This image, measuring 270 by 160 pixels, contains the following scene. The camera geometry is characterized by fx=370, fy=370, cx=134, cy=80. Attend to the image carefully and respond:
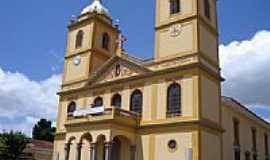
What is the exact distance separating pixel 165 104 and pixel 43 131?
44.2 m

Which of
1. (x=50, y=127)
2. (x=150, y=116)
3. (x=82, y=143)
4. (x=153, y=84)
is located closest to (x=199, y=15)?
(x=153, y=84)

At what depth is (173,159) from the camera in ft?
76.7

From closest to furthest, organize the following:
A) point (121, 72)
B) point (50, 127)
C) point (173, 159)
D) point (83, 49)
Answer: point (173, 159), point (121, 72), point (83, 49), point (50, 127)

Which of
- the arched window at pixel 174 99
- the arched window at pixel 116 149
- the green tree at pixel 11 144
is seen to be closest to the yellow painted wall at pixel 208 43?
the arched window at pixel 174 99

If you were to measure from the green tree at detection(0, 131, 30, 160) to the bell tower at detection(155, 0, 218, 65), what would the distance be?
728 inches

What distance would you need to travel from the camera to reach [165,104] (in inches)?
982

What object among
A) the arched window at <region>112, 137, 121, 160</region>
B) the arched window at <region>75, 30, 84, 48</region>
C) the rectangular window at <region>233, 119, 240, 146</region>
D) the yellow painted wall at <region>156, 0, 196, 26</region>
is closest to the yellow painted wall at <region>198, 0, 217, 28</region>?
the yellow painted wall at <region>156, 0, 196, 26</region>

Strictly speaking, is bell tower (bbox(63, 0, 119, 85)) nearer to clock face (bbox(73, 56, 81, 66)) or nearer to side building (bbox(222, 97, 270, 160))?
clock face (bbox(73, 56, 81, 66))

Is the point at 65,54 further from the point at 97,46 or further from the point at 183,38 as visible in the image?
the point at 183,38

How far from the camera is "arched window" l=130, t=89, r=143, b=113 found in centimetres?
2664

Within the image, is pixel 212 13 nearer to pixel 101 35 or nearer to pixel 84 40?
pixel 101 35

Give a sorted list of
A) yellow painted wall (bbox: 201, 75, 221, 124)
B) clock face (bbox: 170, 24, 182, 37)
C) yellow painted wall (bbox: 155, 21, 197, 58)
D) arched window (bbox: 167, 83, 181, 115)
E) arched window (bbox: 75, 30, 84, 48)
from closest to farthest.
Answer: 1. yellow painted wall (bbox: 201, 75, 221, 124)
2. arched window (bbox: 167, 83, 181, 115)
3. yellow painted wall (bbox: 155, 21, 197, 58)
4. clock face (bbox: 170, 24, 182, 37)
5. arched window (bbox: 75, 30, 84, 48)

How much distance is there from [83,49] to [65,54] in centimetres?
252

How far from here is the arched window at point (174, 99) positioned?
24.4 meters
